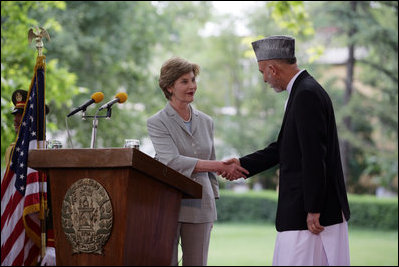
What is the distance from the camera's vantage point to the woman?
15.9ft

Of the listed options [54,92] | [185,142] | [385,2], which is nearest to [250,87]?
[385,2]

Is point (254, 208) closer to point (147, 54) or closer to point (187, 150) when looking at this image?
point (147, 54)

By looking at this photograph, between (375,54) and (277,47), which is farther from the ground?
(375,54)

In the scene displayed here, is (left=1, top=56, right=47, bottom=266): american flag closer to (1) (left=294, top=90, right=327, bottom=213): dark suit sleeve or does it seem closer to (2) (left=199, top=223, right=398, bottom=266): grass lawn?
(1) (left=294, top=90, right=327, bottom=213): dark suit sleeve

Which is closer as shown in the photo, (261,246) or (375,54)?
(261,246)

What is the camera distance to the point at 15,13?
1137 centimetres

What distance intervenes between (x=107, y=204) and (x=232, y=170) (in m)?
1.78

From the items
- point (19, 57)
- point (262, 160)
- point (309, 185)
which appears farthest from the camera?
point (19, 57)

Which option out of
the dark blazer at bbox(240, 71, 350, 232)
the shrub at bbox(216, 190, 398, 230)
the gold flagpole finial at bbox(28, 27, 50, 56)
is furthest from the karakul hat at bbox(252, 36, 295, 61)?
the shrub at bbox(216, 190, 398, 230)

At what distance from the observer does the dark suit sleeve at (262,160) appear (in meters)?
5.04

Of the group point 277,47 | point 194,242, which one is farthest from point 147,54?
point 277,47

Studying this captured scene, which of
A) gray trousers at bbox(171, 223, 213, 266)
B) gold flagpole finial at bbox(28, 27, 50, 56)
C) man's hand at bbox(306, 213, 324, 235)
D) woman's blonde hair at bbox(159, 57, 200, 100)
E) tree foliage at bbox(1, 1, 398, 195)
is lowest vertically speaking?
gray trousers at bbox(171, 223, 213, 266)

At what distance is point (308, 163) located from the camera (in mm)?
3961

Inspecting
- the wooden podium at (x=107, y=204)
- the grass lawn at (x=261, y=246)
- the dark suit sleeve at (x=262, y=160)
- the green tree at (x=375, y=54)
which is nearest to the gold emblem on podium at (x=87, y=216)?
the wooden podium at (x=107, y=204)
